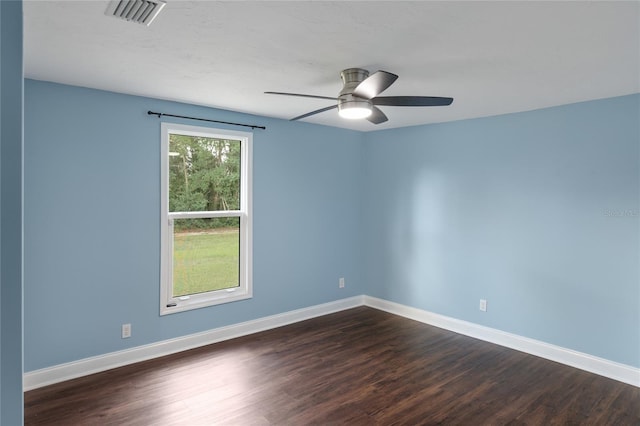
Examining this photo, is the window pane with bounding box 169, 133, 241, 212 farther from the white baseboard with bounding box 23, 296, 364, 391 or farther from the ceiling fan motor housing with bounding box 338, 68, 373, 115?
the ceiling fan motor housing with bounding box 338, 68, 373, 115

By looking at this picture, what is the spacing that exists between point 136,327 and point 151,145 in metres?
1.68

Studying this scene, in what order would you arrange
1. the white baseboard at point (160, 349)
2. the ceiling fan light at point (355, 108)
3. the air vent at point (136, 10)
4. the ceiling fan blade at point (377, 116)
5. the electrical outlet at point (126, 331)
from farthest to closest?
1. the electrical outlet at point (126, 331)
2. the white baseboard at point (160, 349)
3. the ceiling fan blade at point (377, 116)
4. the ceiling fan light at point (355, 108)
5. the air vent at point (136, 10)

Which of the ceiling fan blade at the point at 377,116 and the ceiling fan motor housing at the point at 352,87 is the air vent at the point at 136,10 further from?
the ceiling fan blade at the point at 377,116

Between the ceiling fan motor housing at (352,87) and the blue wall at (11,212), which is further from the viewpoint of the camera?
the ceiling fan motor housing at (352,87)

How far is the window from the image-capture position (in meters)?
3.72

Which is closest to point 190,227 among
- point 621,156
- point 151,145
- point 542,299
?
point 151,145

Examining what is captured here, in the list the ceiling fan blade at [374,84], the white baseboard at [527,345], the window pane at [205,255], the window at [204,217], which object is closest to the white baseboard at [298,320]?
the white baseboard at [527,345]

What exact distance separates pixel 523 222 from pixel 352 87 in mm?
2400

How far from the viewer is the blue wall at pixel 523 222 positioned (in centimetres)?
328

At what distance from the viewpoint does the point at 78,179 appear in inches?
125

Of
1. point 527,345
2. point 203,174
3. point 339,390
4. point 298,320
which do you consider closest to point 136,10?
point 203,174

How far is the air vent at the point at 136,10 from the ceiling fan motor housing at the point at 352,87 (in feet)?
4.19

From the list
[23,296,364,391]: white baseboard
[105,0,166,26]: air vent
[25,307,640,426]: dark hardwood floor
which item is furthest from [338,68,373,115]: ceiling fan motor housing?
[23,296,364,391]: white baseboard

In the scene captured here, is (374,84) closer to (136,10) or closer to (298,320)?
(136,10)
